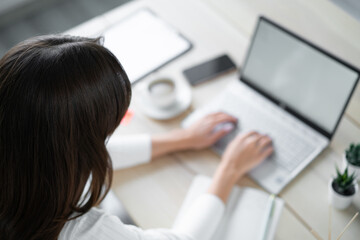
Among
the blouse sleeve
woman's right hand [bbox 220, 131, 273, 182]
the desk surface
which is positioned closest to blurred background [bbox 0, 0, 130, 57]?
the desk surface

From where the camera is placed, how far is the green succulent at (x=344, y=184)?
865mm

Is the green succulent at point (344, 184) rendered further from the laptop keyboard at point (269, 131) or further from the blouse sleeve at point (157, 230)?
the blouse sleeve at point (157, 230)

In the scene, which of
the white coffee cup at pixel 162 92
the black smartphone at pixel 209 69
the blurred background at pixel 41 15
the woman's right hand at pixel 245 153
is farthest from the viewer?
the blurred background at pixel 41 15

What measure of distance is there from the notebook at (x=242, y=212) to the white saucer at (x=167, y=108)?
0.75 ft

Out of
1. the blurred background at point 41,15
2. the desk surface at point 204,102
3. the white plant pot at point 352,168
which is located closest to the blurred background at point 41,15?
the blurred background at point 41,15

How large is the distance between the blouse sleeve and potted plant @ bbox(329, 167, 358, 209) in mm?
250

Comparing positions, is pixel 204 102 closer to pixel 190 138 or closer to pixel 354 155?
pixel 190 138

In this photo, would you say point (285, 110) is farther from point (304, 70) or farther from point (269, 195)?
point (269, 195)

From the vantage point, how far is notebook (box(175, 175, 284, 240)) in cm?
90

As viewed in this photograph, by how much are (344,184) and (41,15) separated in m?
2.25

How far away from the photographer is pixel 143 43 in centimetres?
133

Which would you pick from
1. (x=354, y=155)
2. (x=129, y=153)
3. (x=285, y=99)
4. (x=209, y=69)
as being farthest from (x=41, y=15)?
(x=354, y=155)

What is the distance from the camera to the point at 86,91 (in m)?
0.62

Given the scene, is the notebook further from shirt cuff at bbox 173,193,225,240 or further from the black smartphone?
the black smartphone
